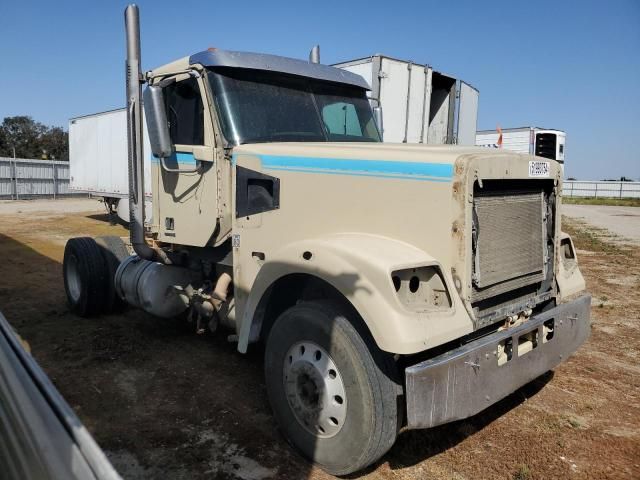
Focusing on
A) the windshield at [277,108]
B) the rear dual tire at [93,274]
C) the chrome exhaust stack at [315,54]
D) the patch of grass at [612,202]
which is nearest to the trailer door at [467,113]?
the chrome exhaust stack at [315,54]

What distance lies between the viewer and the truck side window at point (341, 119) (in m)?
4.52

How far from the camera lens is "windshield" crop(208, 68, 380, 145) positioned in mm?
4090

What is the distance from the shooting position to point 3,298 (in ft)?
23.4

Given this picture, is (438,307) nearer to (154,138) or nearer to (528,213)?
(528,213)

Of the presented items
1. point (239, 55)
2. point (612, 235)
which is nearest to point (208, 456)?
point (239, 55)

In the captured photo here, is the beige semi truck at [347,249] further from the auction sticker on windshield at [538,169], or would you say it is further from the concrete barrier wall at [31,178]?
the concrete barrier wall at [31,178]

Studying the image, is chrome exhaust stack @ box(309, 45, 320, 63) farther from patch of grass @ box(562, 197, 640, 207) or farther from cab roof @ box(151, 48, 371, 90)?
patch of grass @ box(562, 197, 640, 207)

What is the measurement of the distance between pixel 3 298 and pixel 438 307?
6507 mm

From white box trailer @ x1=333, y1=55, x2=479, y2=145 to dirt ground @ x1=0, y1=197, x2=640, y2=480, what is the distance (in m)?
3.54

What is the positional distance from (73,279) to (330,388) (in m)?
4.55

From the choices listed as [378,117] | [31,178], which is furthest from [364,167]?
[31,178]

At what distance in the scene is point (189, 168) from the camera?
4449mm

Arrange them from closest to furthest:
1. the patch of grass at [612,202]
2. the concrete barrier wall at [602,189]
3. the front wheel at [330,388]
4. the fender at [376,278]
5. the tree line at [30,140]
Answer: the fender at [376,278] < the front wheel at [330,388] < the patch of grass at [612,202] < the concrete barrier wall at [602,189] < the tree line at [30,140]

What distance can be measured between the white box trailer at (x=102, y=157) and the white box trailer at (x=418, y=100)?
345 inches
